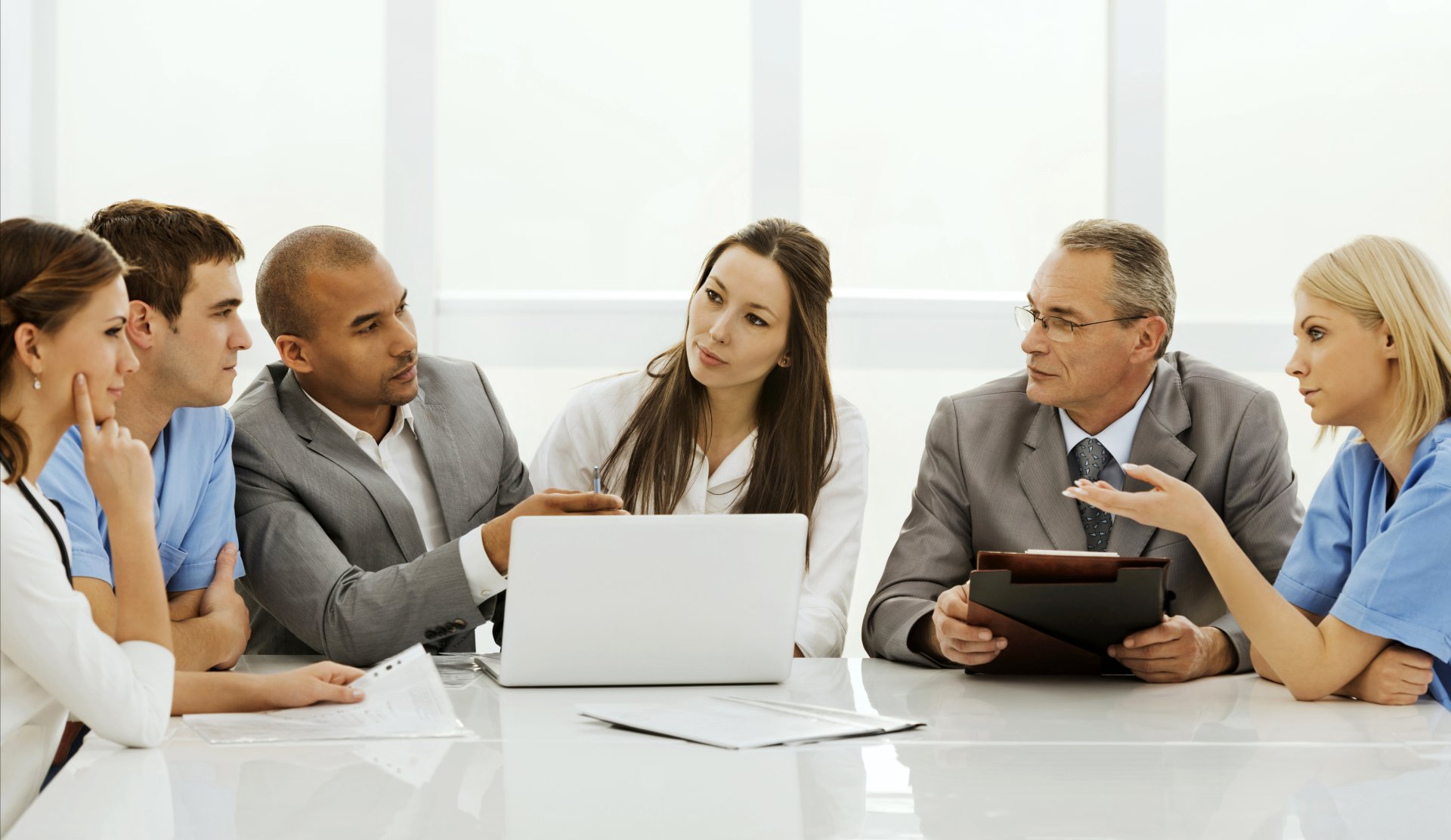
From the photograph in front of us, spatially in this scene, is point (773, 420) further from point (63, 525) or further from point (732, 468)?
point (63, 525)

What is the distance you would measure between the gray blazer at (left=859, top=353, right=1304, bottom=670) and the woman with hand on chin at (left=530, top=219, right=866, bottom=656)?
0.71ft

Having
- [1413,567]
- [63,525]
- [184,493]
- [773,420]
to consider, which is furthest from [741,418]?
[63,525]

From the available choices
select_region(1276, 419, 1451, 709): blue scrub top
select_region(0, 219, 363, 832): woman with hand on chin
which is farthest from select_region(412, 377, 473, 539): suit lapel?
select_region(1276, 419, 1451, 709): blue scrub top

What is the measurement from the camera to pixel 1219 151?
4.88 metres

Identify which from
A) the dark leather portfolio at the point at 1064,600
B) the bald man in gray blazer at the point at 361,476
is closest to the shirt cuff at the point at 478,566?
the bald man in gray blazer at the point at 361,476

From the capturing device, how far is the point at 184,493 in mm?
2174

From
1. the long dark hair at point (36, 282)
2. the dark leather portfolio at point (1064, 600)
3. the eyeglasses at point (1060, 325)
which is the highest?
the long dark hair at point (36, 282)

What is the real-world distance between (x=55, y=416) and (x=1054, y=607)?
143 centimetres

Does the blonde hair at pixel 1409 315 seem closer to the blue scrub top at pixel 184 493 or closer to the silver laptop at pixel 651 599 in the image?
the silver laptop at pixel 651 599

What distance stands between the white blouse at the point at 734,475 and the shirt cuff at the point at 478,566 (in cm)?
72

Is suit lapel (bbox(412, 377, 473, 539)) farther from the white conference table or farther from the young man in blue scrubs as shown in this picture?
the white conference table

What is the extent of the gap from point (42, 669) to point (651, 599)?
79cm

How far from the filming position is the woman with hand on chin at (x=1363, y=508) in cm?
187

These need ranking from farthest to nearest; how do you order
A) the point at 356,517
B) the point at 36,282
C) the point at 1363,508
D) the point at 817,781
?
the point at 356,517 < the point at 1363,508 < the point at 36,282 < the point at 817,781
